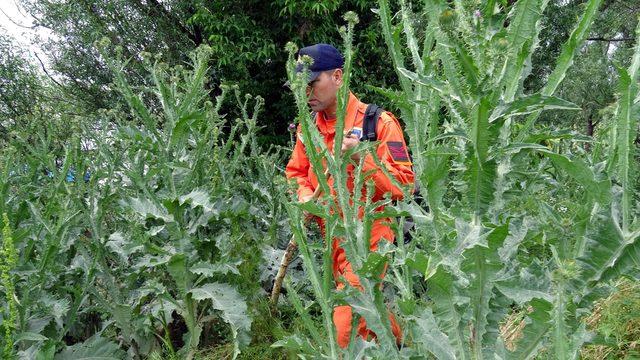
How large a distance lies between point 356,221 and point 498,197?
56cm

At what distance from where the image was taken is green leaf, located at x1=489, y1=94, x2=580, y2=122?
121cm

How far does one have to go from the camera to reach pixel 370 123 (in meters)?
3.29

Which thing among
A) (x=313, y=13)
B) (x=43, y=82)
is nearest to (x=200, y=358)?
(x=313, y=13)

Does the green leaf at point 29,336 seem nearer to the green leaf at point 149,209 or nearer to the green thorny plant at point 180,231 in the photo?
the green thorny plant at point 180,231

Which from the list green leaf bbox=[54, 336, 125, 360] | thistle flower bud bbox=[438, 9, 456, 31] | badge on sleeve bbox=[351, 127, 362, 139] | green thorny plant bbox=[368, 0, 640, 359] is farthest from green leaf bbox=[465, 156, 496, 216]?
green leaf bbox=[54, 336, 125, 360]

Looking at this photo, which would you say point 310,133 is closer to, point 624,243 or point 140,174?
→ point 624,243

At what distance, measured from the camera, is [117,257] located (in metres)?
4.04

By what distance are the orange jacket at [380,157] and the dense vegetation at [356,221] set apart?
271 mm

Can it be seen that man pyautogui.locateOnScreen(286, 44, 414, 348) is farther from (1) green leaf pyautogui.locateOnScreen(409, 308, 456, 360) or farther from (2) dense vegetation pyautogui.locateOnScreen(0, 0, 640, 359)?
(1) green leaf pyautogui.locateOnScreen(409, 308, 456, 360)

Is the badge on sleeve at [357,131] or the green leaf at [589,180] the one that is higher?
the badge on sleeve at [357,131]

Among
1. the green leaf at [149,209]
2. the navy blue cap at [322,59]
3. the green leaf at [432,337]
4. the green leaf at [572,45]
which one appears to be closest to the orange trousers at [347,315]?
the navy blue cap at [322,59]

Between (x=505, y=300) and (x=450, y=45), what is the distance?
650mm

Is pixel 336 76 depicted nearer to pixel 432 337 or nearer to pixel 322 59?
pixel 322 59

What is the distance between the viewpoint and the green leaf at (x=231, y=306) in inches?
138
